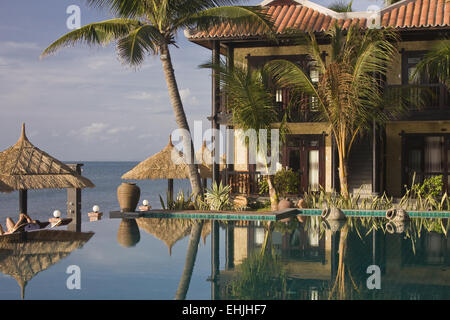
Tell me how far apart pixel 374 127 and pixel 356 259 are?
8.42 meters

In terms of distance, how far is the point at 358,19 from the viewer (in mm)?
20219

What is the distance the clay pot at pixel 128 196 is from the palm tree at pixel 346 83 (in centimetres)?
502

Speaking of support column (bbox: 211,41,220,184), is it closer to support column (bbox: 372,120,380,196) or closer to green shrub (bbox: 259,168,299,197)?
green shrub (bbox: 259,168,299,197)

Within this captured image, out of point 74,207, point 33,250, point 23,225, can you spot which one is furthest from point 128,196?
point 33,250

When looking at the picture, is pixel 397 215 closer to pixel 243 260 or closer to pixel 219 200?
pixel 219 200

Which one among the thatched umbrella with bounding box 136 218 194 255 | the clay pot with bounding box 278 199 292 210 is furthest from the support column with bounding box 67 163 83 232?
the clay pot with bounding box 278 199 292 210

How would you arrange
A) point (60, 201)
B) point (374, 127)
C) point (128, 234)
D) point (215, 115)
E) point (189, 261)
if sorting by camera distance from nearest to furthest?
point (189, 261) → point (128, 234) → point (374, 127) → point (215, 115) → point (60, 201)

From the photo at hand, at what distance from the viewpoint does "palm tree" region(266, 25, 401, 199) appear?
17469 mm

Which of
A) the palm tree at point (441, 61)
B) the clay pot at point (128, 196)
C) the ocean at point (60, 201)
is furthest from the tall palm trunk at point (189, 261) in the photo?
the ocean at point (60, 201)

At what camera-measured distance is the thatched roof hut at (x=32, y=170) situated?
16828 mm

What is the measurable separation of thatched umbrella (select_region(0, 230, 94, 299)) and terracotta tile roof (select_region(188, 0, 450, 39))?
25.9 feet

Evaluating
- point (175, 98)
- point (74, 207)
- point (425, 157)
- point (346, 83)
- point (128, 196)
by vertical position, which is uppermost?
point (346, 83)

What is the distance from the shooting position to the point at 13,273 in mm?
9734
